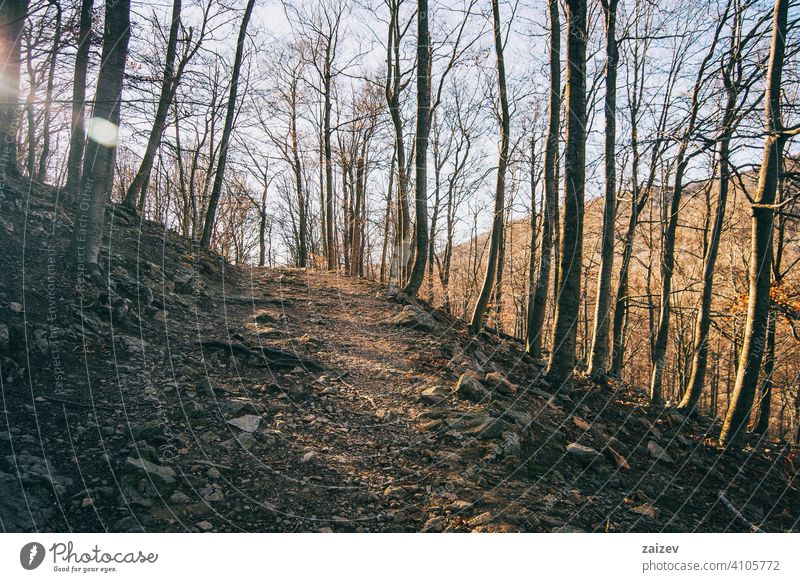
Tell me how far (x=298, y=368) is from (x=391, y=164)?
38.0 ft

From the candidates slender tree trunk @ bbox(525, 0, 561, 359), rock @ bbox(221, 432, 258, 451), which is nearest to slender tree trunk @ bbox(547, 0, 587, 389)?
slender tree trunk @ bbox(525, 0, 561, 359)

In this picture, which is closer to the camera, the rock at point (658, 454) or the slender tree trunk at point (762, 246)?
the slender tree trunk at point (762, 246)

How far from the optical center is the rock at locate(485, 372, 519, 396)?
604 centimetres

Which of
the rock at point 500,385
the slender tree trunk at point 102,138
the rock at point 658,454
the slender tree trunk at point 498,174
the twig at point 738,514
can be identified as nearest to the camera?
the twig at point 738,514

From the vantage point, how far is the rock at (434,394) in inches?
210

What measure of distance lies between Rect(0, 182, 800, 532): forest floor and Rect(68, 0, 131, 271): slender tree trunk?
407 millimetres

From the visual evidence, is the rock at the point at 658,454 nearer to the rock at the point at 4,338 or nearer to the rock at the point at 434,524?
the rock at the point at 434,524

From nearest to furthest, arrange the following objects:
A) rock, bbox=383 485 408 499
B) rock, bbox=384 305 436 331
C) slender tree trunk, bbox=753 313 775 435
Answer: rock, bbox=383 485 408 499
rock, bbox=384 305 436 331
slender tree trunk, bbox=753 313 775 435

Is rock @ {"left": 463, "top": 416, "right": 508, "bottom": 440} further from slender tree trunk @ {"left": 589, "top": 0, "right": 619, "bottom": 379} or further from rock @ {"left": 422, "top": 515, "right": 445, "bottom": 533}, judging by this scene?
slender tree trunk @ {"left": 589, "top": 0, "right": 619, "bottom": 379}

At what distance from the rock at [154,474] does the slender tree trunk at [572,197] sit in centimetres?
550

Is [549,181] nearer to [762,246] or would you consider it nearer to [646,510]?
[762,246]

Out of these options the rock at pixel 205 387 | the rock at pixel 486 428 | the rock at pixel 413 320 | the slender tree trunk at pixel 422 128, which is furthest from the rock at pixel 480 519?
the slender tree trunk at pixel 422 128

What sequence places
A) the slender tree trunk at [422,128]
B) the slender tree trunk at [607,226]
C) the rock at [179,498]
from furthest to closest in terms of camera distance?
the slender tree trunk at [422,128] → the slender tree trunk at [607,226] → the rock at [179,498]
